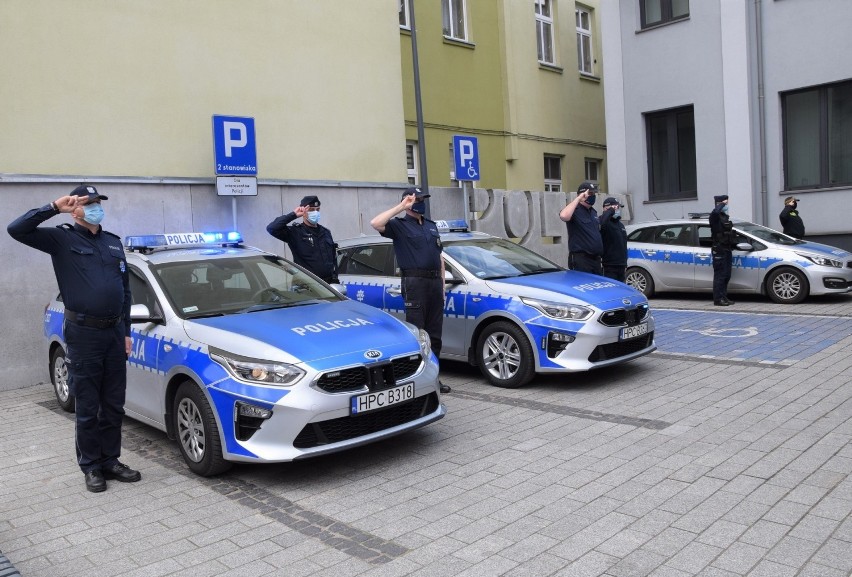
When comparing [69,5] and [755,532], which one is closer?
[755,532]

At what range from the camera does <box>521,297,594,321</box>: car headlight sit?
761 cm

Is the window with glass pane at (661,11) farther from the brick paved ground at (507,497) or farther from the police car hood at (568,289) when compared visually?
the brick paved ground at (507,497)

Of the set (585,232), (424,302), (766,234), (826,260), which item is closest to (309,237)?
(424,302)

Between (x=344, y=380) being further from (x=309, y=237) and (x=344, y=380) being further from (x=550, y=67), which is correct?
(x=550, y=67)

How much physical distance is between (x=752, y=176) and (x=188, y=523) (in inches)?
611

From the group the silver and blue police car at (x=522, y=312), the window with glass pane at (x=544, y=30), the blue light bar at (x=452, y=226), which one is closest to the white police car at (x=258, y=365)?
the silver and blue police car at (x=522, y=312)

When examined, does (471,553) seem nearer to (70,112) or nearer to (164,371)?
(164,371)

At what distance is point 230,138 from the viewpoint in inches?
438

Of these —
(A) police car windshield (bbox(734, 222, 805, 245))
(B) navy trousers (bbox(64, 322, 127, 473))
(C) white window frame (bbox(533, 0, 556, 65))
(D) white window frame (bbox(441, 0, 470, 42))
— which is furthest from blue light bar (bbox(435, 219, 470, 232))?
(C) white window frame (bbox(533, 0, 556, 65))

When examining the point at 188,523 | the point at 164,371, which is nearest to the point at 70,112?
the point at 164,371

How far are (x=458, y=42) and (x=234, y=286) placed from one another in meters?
13.7

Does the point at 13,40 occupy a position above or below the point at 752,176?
above

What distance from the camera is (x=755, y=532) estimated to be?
4.17m

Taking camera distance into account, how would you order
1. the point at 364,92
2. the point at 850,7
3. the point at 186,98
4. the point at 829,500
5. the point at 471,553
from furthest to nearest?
the point at 850,7, the point at 364,92, the point at 186,98, the point at 829,500, the point at 471,553
